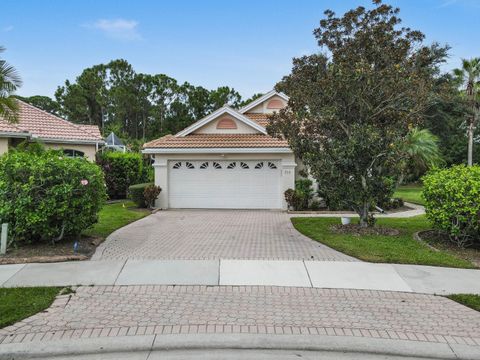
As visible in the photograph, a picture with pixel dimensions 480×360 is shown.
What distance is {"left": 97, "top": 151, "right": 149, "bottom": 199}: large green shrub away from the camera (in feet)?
63.1

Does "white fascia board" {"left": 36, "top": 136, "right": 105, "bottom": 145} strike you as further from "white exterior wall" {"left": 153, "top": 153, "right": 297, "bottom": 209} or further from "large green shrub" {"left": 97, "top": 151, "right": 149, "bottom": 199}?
"white exterior wall" {"left": 153, "top": 153, "right": 297, "bottom": 209}

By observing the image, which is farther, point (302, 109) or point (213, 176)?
point (213, 176)

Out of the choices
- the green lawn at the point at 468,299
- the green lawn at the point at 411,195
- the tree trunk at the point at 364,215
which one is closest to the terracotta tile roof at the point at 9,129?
the tree trunk at the point at 364,215

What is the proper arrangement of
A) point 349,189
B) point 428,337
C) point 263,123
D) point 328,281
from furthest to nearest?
1. point 263,123
2. point 349,189
3. point 328,281
4. point 428,337

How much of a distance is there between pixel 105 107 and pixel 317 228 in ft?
145

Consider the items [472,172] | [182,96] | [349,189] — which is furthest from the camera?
[182,96]

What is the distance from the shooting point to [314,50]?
11.6 metres

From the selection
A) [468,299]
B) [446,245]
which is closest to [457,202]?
[446,245]

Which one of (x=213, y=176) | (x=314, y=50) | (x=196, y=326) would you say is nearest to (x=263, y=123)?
(x=213, y=176)

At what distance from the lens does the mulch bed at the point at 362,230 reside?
10039mm

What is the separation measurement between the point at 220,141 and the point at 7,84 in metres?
8.56

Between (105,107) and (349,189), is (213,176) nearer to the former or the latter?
(349,189)

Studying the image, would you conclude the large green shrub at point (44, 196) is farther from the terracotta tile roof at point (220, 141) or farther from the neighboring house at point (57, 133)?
the neighboring house at point (57, 133)

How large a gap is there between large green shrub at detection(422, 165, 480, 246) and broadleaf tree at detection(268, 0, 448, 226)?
1336 millimetres
